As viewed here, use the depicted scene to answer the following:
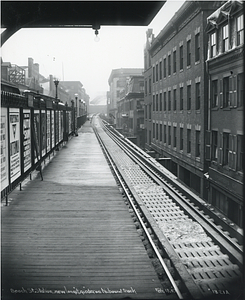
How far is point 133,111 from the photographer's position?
39.1 meters

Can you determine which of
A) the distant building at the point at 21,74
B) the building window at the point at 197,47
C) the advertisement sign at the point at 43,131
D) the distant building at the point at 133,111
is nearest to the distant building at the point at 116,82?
the distant building at the point at 133,111

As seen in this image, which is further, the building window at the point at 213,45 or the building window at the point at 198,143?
the building window at the point at 198,143

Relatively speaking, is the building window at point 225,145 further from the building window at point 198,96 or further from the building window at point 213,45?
the building window at point 213,45

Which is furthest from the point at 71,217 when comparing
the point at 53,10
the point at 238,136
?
the point at 238,136

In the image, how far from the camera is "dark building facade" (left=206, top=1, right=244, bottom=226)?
53.5 feet

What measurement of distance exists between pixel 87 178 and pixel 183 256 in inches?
256

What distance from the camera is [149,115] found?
33.7 metres

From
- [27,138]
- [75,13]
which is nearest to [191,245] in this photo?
[27,138]

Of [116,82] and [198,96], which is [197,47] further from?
[116,82]

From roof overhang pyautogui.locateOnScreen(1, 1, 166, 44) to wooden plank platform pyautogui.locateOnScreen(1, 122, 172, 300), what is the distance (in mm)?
3589

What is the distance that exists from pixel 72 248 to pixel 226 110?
1312cm

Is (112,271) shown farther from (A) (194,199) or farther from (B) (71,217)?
(A) (194,199)

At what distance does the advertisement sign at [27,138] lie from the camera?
29.0 ft

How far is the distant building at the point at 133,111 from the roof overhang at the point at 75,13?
25181 millimetres
